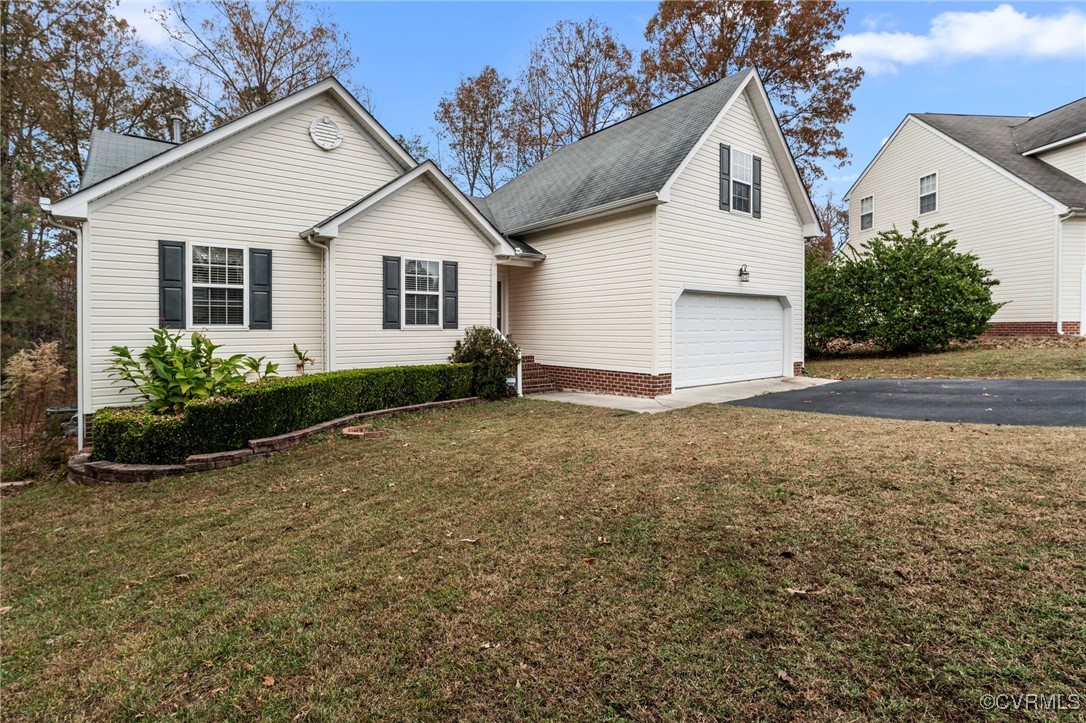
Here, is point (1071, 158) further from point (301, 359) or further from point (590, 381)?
point (301, 359)

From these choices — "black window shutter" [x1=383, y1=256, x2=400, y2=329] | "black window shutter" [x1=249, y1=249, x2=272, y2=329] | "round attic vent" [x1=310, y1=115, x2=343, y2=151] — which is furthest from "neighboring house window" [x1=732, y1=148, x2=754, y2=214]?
"black window shutter" [x1=249, y1=249, x2=272, y2=329]

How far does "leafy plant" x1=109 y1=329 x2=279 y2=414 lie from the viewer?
7.36m

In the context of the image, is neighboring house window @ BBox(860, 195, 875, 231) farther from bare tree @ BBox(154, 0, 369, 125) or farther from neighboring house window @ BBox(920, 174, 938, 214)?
bare tree @ BBox(154, 0, 369, 125)

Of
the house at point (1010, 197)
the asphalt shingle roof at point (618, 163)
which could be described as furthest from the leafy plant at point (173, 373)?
the house at point (1010, 197)

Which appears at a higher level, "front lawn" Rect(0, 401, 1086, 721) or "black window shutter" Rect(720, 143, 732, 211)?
"black window shutter" Rect(720, 143, 732, 211)

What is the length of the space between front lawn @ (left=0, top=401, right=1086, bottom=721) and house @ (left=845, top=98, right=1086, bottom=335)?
15154 millimetres

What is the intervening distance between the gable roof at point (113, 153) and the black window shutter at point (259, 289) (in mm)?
2332

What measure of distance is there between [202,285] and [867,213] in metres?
25.8

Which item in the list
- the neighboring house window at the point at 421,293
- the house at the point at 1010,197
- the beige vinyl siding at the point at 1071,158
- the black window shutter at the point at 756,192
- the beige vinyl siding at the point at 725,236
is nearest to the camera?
the neighboring house window at the point at 421,293

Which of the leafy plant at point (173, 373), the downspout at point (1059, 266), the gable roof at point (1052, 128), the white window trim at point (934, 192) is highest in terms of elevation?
the gable roof at point (1052, 128)

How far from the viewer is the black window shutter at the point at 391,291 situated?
1062cm

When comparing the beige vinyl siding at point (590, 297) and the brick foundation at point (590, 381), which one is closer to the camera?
the brick foundation at point (590, 381)

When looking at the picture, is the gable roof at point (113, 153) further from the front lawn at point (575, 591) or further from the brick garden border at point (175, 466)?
the front lawn at point (575, 591)

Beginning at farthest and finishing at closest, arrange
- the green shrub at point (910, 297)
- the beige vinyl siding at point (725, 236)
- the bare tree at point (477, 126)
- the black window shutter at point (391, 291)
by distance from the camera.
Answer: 1. the bare tree at point (477, 126)
2. the green shrub at point (910, 297)
3. the beige vinyl siding at point (725, 236)
4. the black window shutter at point (391, 291)
